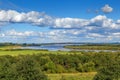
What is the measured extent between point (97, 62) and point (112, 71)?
2330 inches

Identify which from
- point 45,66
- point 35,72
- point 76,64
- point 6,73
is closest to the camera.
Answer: point 35,72

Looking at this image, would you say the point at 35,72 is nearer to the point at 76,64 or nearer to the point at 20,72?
the point at 20,72

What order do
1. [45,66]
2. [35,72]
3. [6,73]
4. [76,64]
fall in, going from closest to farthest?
[35,72]
[6,73]
[45,66]
[76,64]

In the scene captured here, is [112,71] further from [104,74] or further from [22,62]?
[22,62]

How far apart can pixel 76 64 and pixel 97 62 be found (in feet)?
26.3

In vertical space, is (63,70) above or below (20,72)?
below

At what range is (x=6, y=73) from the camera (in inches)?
1752

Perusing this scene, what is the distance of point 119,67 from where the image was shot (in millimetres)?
47188

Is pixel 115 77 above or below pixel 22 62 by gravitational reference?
below

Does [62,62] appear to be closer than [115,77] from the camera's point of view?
No

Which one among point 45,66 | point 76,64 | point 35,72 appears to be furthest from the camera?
point 76,64

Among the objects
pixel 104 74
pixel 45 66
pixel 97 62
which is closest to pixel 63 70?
pixel 45 66

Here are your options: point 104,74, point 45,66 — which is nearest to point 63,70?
point 45,66

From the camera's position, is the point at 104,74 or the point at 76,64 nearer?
the point at 104,74
